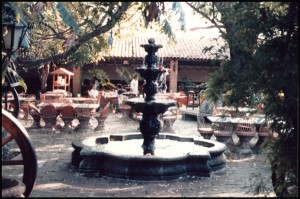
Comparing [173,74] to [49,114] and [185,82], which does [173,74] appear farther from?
[49,114]

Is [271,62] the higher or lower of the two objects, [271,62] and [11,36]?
the lower

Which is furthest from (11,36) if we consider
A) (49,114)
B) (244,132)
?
(49,114)

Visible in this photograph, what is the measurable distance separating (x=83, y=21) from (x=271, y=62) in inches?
352

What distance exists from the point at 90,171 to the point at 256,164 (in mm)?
3747

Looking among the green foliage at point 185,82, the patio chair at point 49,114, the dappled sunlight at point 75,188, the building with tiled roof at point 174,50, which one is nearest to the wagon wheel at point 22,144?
the dappled sunlight at point 75,188

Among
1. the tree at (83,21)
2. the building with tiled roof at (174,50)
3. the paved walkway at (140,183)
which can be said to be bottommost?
the paved walkway at (140,183)

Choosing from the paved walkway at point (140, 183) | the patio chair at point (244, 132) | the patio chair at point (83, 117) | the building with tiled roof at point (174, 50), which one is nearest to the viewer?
the paved walkway at point (140, 183)

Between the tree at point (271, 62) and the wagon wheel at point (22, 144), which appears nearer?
the tree at point (271, 62)

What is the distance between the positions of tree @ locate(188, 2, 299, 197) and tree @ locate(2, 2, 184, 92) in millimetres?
1070

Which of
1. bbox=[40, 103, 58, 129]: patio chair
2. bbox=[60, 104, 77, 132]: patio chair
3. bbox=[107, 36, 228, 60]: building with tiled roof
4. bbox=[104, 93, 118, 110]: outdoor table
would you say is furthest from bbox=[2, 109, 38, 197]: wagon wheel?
bbox=[107, 36, 228, 60]: building with tiled roof

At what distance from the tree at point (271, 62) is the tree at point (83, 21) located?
107 centimetres

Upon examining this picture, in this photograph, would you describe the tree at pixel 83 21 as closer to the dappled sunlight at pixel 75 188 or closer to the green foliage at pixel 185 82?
the dappled sunlight at pixel 75 188

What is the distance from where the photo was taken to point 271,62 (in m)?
4.06

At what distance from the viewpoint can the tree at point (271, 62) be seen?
13.2ft
